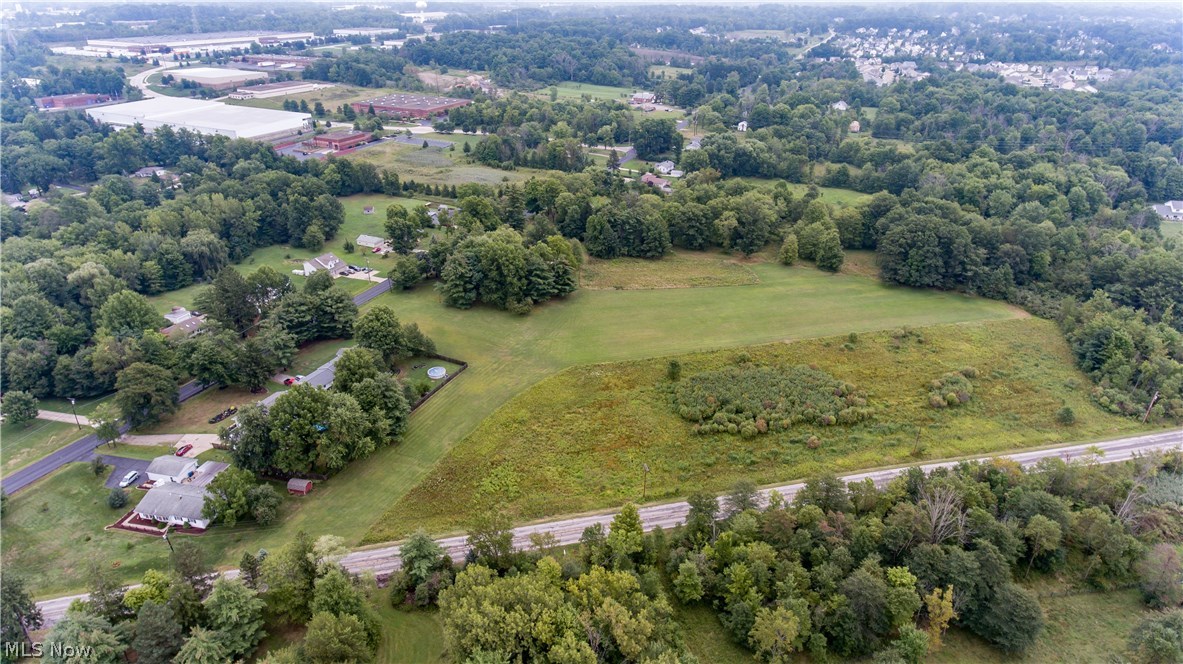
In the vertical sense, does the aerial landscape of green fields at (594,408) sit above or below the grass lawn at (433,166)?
below

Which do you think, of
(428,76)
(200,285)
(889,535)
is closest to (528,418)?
(889,535)

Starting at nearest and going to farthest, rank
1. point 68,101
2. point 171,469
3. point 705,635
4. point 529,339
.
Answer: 1. point 705,635
2. point 171,469
3. point 529,339
4. point 68,101

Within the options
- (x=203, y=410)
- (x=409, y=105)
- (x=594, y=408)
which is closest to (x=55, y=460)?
(x=203, y=410)

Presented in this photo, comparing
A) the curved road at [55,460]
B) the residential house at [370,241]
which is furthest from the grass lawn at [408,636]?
the residential house at [370,241]

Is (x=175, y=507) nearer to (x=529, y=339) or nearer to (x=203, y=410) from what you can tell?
(x=203, y=410)

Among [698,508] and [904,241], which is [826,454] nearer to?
[698,508]

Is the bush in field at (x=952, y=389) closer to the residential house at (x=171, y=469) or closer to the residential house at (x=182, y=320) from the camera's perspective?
the residential house at (x=171, y=469)

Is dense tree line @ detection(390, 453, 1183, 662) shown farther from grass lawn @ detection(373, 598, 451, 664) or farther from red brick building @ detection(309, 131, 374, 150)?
red brick building @ detection(309, 131, 374, 150)
